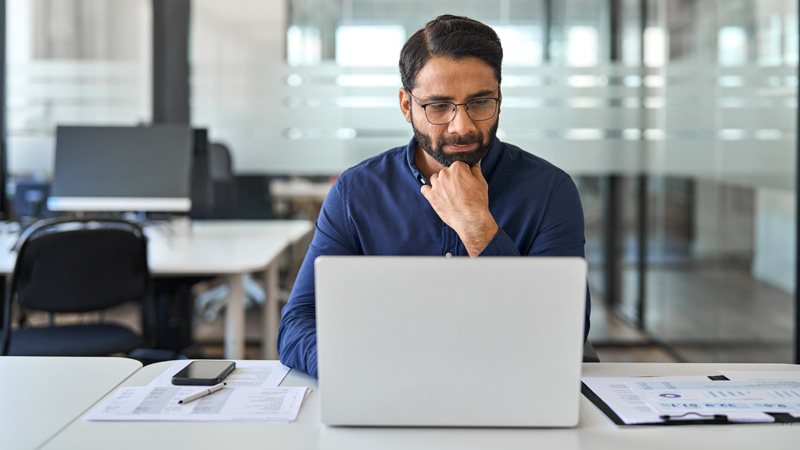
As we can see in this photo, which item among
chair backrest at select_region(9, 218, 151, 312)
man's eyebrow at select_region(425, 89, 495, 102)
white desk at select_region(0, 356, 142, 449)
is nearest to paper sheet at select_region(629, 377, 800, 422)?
man's eyebrow at select_region(425, 89, 495, 102)

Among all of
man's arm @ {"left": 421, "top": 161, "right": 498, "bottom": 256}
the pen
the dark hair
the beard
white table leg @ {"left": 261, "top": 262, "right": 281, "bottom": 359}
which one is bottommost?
white table leg @ {"left": 261, "top": 262, "right": 281, "bottom": 359}

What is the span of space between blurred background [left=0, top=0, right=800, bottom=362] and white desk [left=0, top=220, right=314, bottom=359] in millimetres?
542

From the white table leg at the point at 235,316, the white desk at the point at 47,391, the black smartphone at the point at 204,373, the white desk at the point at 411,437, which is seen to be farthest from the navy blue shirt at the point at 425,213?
the white table leg at the point at 235,316

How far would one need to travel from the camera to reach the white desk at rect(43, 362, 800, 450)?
96cm

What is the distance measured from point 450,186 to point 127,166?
2112mm

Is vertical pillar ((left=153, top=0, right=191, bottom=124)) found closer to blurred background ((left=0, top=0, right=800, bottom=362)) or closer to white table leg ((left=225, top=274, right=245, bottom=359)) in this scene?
blurred background ((left=0, top=0, right=800, bottom=362))

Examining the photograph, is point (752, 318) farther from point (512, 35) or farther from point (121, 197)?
point (121, 197)

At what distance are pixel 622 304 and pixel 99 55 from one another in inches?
122

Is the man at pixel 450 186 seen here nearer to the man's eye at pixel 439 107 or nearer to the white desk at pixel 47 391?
the man's eye at pixel 439 107

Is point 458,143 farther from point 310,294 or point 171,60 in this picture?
point 171,60

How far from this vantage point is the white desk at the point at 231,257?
263 centimetres

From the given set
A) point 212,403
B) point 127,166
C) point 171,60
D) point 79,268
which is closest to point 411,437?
point 212,403

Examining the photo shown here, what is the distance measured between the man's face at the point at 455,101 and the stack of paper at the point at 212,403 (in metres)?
0.58

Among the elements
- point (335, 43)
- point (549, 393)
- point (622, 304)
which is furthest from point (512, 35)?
point (549, 393)
